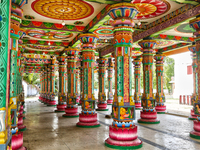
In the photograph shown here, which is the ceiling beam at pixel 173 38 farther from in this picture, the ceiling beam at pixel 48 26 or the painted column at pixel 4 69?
the painted column at pixel 4 69

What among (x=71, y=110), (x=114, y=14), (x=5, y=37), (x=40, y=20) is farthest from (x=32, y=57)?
(x=5, y=37)

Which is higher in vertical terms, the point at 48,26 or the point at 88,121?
the point at 48,26

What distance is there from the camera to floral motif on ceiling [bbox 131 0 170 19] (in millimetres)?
6405

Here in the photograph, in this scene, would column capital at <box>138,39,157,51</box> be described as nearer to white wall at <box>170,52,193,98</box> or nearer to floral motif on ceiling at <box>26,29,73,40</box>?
floral motif on ceiling at <box>26,29,73,40</box>

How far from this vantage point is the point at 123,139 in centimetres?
564

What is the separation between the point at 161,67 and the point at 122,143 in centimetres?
966

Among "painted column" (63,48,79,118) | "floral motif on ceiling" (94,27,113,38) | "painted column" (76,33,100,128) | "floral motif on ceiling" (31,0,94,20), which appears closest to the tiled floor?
"painted column" (76,33,100,128)

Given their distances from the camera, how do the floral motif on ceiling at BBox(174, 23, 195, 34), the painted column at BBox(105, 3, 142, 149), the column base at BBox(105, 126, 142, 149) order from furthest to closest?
the floral motif on ceiling at BBox(174, 23, 195, 34) < the painted column at BBox(105, 3, 142, 149) < the column base at BBox(105, 126, 142, 149)

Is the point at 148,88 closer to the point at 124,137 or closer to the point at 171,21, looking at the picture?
the point at 171,21

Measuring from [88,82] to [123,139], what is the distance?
3952mm

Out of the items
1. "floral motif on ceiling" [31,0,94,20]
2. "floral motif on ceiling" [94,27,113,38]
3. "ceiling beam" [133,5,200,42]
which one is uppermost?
"floral motif on ceiling" [94,27,113,38]

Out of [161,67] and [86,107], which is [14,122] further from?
[161,67]

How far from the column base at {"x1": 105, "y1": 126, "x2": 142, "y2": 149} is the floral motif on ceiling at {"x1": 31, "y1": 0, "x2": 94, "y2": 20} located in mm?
4293

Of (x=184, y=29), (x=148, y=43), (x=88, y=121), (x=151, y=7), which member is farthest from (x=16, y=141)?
(x=184, y=29)
